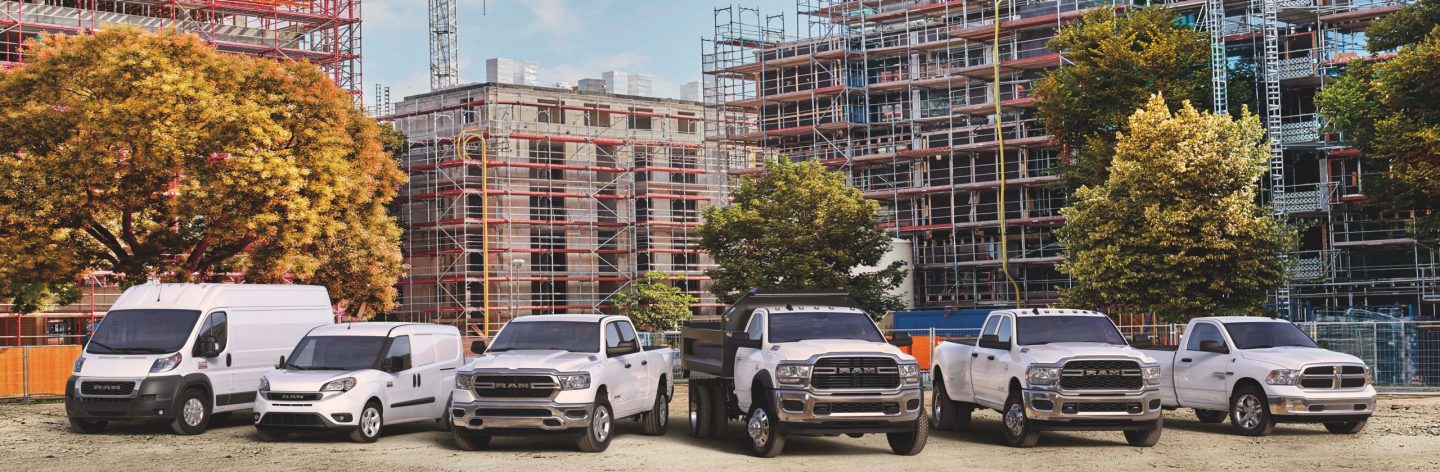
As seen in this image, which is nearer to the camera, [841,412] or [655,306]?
[841,412]

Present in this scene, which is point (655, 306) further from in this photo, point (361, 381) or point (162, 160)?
point (361, 381)

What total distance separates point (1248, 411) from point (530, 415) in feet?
35.6

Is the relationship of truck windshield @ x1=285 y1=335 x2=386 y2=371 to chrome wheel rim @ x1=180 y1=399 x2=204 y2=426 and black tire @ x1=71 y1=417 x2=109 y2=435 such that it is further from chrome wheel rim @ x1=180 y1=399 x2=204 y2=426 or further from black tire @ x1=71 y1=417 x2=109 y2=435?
black tire @ x1=71 y1=417 x2=109 y2=435

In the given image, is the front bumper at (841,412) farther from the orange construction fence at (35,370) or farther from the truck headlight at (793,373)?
the orange construction fence at (35,370)

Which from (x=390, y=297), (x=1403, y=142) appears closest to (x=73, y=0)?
(x=390, y=297)

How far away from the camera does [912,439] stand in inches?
806

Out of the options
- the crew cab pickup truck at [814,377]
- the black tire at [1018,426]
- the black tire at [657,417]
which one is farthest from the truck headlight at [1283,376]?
the black tire at [657,417]

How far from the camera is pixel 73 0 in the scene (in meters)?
64.5

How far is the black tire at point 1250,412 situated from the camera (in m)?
23.1

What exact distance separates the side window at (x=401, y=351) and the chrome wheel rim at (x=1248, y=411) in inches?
498

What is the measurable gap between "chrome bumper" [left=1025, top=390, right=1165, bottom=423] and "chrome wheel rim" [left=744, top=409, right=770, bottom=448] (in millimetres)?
3710

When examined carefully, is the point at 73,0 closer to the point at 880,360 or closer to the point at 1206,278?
the point at 1206,278

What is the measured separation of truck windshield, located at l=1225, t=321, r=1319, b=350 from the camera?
24.2 m

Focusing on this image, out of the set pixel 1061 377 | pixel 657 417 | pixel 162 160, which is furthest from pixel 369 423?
pixel 162 160
